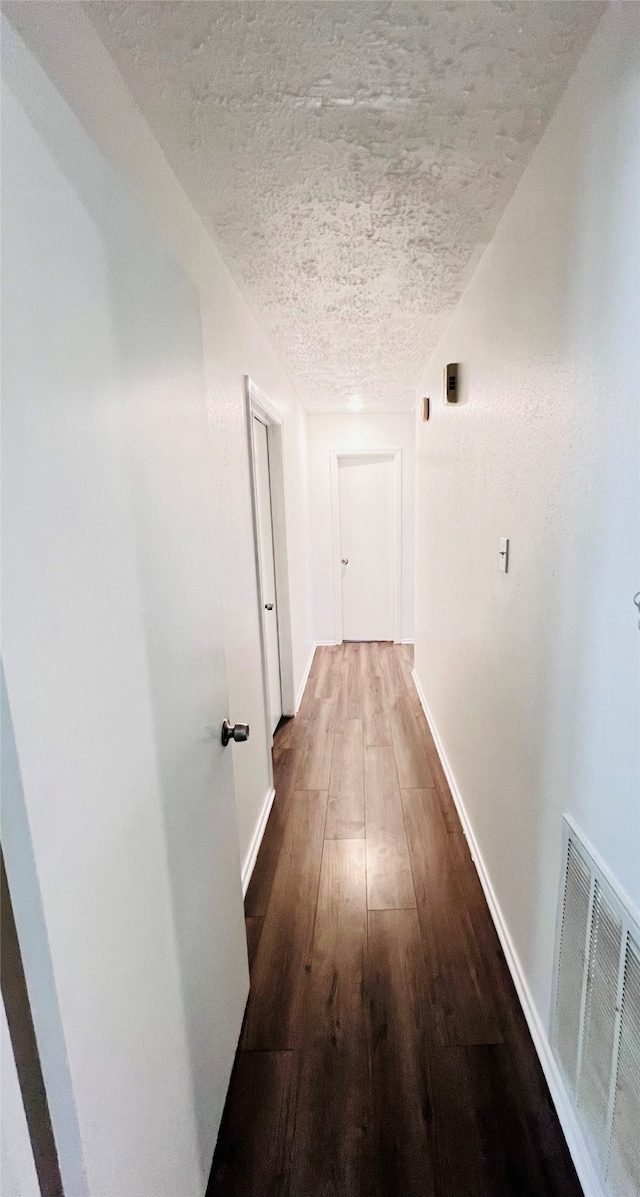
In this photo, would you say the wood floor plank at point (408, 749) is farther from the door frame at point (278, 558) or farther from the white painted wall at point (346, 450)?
the white painted wall at point (346, 450)

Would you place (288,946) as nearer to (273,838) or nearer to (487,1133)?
(273,838)

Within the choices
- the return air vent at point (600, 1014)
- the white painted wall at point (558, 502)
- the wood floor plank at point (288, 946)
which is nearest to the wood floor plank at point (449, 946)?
the white painted wall at point (558, 502)

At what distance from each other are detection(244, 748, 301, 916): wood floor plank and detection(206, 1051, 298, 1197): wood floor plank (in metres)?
0.46

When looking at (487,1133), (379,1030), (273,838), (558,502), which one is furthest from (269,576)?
(487,1133)

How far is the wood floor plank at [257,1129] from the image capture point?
0.97 meters

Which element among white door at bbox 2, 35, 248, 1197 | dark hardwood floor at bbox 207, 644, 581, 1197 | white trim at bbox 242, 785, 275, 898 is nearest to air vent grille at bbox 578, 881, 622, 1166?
dark hardwood floor at bbox 207, 644, 581, 1197

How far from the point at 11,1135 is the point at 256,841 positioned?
158 centimetres

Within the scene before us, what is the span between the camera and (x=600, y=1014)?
33.8 inches

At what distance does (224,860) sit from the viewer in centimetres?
110

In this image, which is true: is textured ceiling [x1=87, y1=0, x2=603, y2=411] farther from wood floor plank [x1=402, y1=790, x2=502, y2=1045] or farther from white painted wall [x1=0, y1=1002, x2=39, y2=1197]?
wood floor plank [x1=402, y1=790, x2=502, y2=1045]

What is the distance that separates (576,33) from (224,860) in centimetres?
179

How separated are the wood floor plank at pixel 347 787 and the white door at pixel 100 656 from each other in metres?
1.14

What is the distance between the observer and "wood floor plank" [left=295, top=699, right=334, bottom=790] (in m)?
2.38

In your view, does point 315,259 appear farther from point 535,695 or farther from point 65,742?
point 65,742
